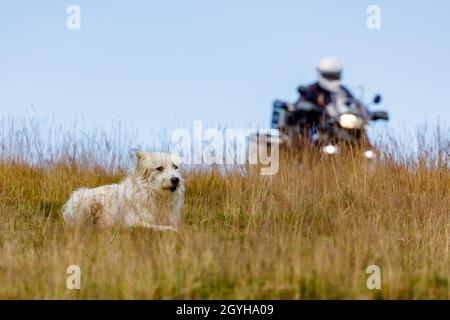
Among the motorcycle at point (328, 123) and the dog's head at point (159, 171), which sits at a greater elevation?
the motorcycle at point (328, 123)

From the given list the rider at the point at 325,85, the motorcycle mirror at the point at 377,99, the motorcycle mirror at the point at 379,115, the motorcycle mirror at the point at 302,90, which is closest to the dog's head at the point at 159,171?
the motorcycle mirror at the point at 377,99

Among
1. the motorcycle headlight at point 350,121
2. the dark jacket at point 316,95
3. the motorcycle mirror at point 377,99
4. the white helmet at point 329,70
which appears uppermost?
the white helmet at point 329,70

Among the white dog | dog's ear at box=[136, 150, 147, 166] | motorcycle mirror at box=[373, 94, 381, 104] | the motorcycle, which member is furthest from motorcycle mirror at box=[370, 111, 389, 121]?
dog's ear at box=[136, 150, 147, 166]

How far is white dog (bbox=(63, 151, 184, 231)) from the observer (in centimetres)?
830

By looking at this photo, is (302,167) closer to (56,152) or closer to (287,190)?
(287,190)

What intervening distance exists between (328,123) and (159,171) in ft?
17.7

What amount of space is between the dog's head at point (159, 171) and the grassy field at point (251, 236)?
1.76 feet

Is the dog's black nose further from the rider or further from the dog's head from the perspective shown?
the rider

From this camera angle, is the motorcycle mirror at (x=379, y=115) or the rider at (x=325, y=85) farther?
the rider at (x=325, y=85)

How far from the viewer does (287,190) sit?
9.35 metres

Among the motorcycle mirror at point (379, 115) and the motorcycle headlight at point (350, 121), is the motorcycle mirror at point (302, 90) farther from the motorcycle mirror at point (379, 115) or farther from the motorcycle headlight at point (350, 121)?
the motorcycle mirror at point (379, 115)

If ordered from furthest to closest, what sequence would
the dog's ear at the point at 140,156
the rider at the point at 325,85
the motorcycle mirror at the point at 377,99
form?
1. the rider at the point at 325,85
2. the motorcycle mirror at the point at 377,99
3. the dog's ear at the point at 140,156

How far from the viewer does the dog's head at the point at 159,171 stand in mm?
8203
